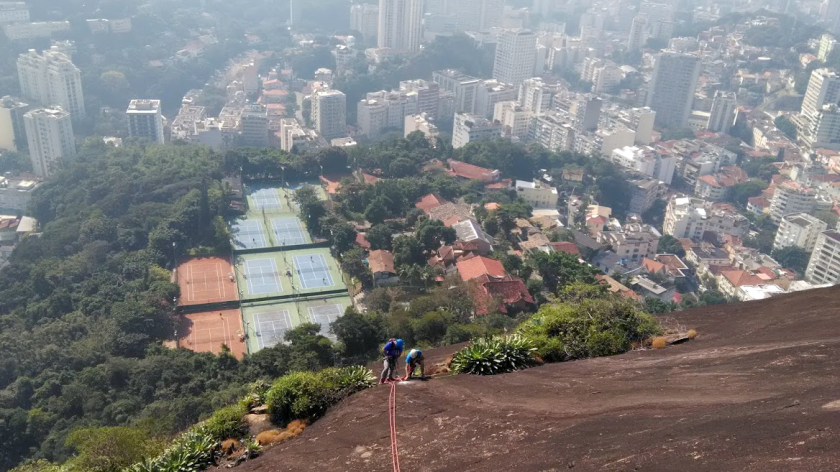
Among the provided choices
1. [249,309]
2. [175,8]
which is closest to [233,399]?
[249,309]

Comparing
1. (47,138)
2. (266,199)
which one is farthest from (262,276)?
(47,138)

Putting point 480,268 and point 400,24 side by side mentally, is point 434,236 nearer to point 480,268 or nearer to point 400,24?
point 480,268

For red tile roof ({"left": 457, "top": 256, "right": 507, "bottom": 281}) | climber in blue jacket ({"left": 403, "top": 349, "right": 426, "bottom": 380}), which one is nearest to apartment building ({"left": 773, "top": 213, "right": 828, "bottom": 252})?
red tile roof ({"left": 457, "top": 256, "right": 507, "bottom": 281})

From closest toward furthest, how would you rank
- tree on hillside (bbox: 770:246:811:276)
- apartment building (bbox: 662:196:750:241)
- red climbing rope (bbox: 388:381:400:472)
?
1. red climbing rope (bbox: 388:381:400:472)
2. tree on hillside (bbox: 770:246:811:276)
3. apartment building (bbox: 662:196:750:241)

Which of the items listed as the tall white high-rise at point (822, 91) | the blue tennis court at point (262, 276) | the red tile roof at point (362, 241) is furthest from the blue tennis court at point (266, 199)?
the tall white high-rise at point (822, 91)

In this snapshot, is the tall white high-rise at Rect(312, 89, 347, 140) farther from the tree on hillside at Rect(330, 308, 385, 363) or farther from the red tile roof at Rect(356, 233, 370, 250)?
the tree on hillside at Rect(330, 308, 385, 363)

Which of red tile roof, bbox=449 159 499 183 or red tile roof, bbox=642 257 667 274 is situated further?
red tile roof, bbox=449 159 499 183
